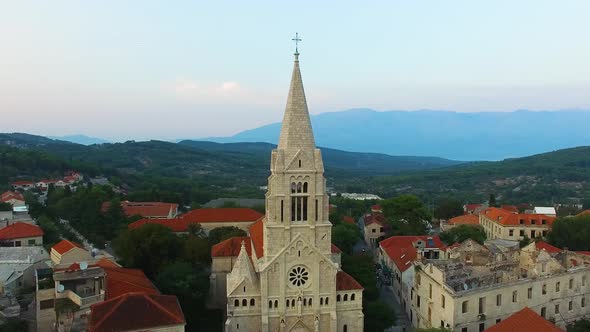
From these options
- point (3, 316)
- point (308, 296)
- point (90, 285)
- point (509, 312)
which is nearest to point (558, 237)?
point (509, 312)

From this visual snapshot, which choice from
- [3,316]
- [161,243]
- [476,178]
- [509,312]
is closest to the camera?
[3,316]

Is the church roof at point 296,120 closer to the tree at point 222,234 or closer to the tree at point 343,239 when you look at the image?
the tree at point 222,234

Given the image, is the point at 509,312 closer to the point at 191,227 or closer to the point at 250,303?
the point at 250,303

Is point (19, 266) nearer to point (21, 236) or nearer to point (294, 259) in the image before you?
point (21, 236)

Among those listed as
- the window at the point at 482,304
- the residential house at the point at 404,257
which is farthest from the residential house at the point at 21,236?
the window at the point at 482,304

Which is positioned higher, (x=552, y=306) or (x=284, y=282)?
(x=284, y=282)

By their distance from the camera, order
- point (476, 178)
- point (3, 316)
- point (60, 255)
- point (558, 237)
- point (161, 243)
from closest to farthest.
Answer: point (3, 316) → point (60, 255) → point (161, 243) → point (558, 237) → point (476, 178)

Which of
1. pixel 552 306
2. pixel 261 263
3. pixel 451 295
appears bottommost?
pixel 552 306
